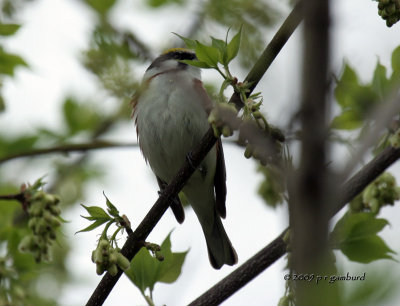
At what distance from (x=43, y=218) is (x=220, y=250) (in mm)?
2045

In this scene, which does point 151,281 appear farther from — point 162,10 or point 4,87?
point 162,10

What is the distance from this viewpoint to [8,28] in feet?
12.3

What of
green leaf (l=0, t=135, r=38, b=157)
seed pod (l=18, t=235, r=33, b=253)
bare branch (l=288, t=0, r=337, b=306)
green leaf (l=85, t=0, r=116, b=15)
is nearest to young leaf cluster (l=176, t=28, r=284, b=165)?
bare branch (l=288, t=0, r=337, b=306)

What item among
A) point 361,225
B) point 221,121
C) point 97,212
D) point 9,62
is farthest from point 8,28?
point 361,225

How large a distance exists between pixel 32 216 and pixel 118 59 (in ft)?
3.33

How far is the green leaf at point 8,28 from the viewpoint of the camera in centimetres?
374

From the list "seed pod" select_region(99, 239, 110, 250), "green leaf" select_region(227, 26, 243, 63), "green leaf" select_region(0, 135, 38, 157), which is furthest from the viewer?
"green leaf" select_region(0, 135, 38, 157)

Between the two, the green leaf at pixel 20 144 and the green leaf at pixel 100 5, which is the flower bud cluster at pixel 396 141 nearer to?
the green leaf at pixel 100 5

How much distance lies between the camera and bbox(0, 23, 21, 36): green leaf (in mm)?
3744

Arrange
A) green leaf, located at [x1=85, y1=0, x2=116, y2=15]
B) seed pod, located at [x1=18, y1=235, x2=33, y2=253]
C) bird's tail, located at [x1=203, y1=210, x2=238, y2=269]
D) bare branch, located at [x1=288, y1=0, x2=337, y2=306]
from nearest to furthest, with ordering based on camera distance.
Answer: bare branch, located at [x1=288, y1=0, x2=337, y2=306]
seed pod, located at [x1=18, y1=235, x2=33, y2=253]
green leaf, located at [x1=85, y1=0, x2=116, y2=15]
bird's tail, located at [x1=203, y1=210, x2=238, y2=269]

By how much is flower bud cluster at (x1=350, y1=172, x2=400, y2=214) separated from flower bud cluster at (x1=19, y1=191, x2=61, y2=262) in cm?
169

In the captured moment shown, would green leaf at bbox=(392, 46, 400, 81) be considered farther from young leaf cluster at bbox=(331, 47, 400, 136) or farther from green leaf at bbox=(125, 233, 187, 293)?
green leaf at bbox=(125, 233, 187, 293)

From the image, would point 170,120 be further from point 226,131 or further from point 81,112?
point 226,131

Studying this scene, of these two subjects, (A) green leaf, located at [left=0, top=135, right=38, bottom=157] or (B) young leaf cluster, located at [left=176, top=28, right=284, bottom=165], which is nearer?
(B) young leaf cluster, located at [left=176, top=28, right=284, bottom=165]
